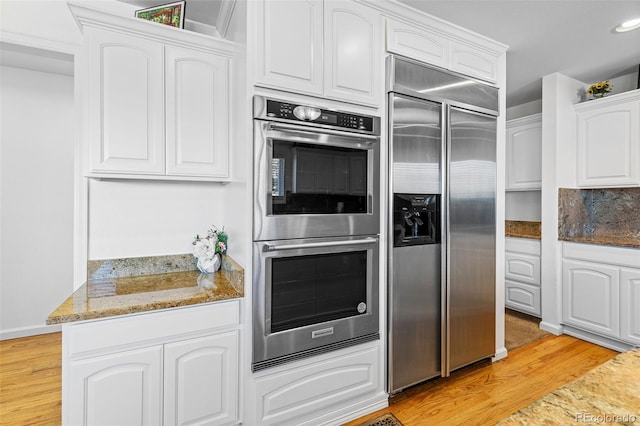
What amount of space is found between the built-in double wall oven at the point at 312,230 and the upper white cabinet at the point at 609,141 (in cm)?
268

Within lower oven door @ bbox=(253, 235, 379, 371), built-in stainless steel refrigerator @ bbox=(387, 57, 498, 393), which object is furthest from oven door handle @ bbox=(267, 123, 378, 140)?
lower oven door @ bbox=(253, 235, 379, 371)

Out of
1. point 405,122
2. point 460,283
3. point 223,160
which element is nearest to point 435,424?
point 460,283

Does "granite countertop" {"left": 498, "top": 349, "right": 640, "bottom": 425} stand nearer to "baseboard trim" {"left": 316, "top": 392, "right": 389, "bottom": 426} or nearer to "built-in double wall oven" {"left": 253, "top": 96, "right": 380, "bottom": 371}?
"built-in double wall oven" {"left": 253, "top": 96, "right": 380, "bottom": 371}

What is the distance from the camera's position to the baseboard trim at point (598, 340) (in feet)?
9.34

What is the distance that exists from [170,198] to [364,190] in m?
1.36

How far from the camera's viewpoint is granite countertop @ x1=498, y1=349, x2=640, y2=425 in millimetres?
596

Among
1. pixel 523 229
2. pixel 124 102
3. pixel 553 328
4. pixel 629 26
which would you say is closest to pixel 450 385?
pixel 553 328

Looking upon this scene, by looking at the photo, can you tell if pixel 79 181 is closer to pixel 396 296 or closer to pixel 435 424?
pixel 396 296

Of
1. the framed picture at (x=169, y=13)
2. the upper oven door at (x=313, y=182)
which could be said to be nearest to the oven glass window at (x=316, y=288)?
the upper oven door at (x=313, y=182)

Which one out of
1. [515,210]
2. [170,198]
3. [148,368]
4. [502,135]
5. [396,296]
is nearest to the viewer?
[148,368]

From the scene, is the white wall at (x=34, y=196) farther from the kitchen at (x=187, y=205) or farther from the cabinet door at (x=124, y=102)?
A: the cabinet door at (x=124, y=102)

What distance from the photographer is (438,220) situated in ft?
7.41

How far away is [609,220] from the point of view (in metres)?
3.46

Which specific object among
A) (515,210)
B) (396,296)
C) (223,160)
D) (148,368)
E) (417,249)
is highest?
(223,160)
